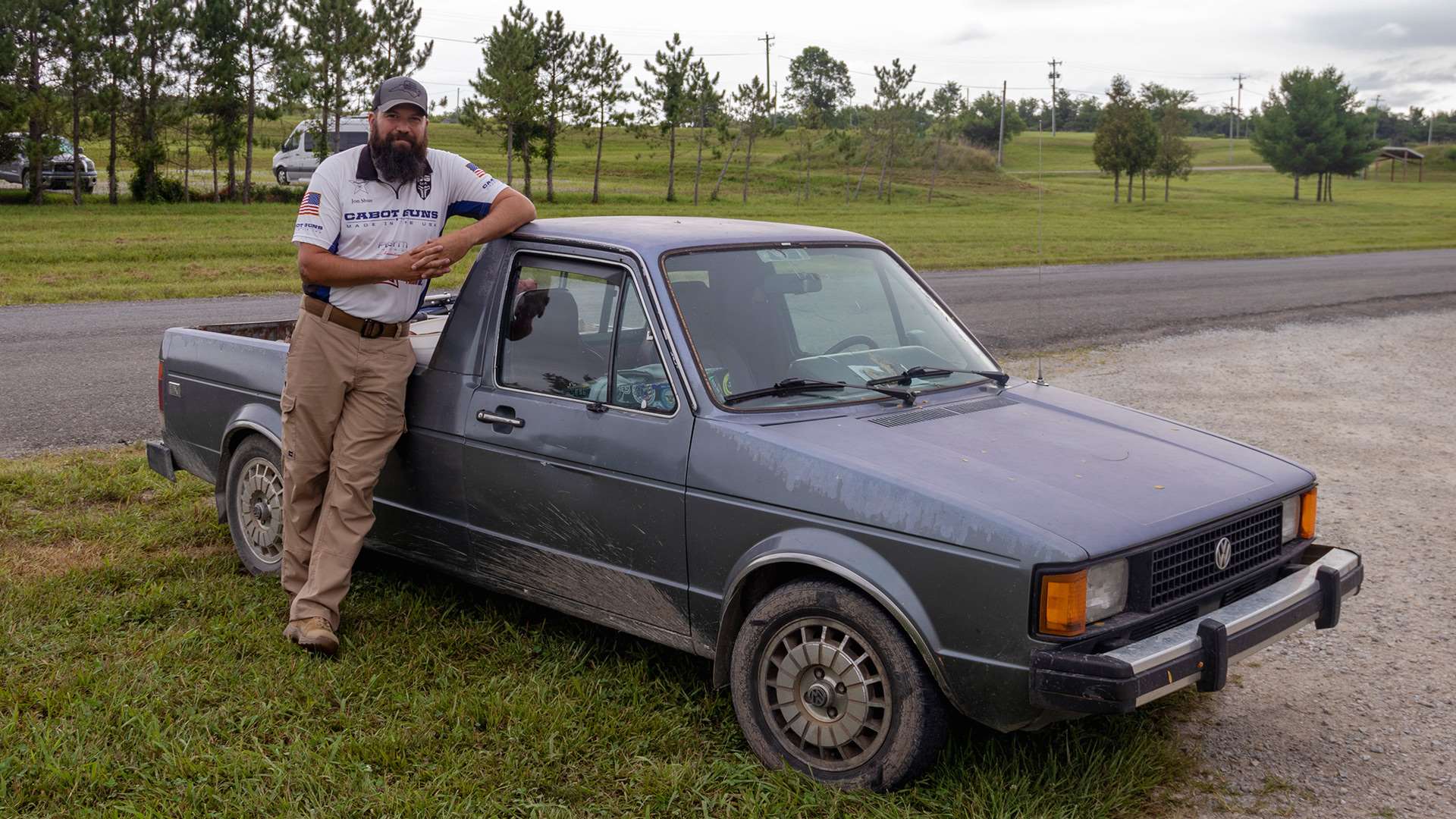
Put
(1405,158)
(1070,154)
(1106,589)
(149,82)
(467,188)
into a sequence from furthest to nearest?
(1070,154)
(1405,158)
(149,82)
(467,188)
(1106,589)

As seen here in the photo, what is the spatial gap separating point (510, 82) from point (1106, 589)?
37750 mm

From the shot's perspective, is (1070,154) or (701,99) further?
(1070,154)

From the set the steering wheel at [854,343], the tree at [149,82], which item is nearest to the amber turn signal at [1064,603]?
the steering wheel at [854,343]

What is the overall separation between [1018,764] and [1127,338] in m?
10.9

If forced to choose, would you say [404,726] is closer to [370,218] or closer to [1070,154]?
[370,218]

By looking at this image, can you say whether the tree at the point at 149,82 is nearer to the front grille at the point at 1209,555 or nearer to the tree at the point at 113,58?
the tree at the point at 113,58

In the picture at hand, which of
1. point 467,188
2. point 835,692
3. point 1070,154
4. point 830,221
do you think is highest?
point 1070,154

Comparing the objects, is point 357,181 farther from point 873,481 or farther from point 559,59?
point 559,59

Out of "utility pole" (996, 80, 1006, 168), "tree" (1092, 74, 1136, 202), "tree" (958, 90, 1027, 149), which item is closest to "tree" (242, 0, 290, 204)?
"utility pole" (996, 80, 1006, 168)

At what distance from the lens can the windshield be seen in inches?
161

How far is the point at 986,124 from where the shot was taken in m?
99.8

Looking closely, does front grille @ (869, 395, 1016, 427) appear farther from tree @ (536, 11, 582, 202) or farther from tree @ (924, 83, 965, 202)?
tree @ (924, 83, 965, 202)

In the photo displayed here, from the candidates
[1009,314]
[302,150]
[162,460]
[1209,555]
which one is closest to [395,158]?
[162,460]

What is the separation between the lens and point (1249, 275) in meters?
23.0
